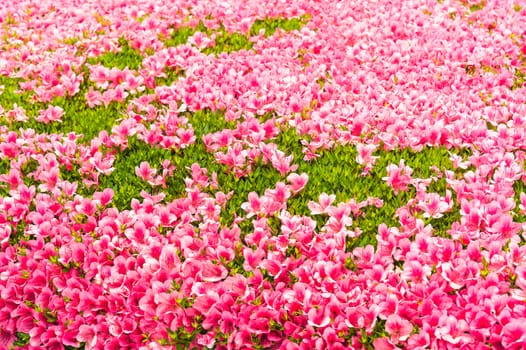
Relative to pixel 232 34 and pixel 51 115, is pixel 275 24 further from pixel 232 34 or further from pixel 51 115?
pixel 51 115

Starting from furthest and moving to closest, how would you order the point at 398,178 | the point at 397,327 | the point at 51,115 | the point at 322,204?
the point at 51,115 < the point at 398,178 < the point at 322,204 < the point at 397,327

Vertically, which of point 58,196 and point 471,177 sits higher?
point 471,177

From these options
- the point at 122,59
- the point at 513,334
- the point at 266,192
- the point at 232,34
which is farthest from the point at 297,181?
the point at 232,34

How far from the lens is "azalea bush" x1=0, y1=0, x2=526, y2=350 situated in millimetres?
3820

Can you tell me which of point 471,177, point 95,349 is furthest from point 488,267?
point 95,349

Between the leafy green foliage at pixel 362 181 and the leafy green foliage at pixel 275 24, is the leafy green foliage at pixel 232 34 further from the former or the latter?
the leafy green foliage at pixel 362 181

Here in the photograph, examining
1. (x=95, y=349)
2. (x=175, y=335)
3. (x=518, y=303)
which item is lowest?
(x=95, y=349)

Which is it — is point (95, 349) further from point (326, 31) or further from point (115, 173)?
point (326, 31)

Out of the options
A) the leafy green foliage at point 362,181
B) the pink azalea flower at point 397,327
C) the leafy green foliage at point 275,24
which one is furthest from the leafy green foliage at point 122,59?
the pink azalea flower at point 397,327

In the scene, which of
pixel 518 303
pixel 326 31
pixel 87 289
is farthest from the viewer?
pixel 326 31

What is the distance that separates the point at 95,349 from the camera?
4.00 meters

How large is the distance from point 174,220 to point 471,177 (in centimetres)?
243

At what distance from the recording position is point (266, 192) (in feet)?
15.4

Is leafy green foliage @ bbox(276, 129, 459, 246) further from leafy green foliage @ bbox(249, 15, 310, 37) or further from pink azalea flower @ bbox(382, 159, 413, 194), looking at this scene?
leafy green foliage @ bbox(249, 15, 310, 37)
